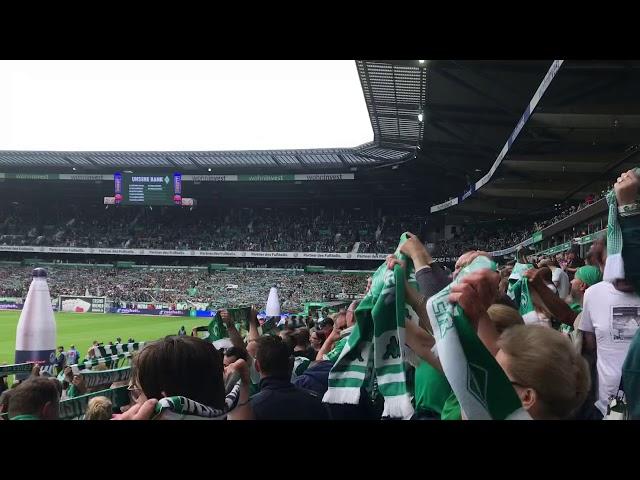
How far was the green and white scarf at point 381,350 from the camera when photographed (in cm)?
278

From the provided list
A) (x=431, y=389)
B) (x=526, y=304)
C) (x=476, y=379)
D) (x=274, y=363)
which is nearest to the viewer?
(x=476, y=379)

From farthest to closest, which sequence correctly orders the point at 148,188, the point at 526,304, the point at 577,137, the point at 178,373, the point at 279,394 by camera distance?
the point at 148,188, the point at 577,137, the point at 526,304, the point at 279,394, the point at 178,373

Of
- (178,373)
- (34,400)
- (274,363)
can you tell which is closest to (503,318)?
(178,373)

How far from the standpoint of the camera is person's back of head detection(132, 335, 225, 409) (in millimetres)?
2426

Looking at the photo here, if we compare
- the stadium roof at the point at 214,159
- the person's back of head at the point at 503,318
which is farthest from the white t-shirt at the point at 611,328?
the stadium roof at the point at 214,159

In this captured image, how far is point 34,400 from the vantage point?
322 centimetres

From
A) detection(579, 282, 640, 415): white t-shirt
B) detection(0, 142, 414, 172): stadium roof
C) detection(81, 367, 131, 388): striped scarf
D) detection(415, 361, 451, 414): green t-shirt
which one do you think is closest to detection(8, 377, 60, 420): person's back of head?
detection(415, 361, 451, 414): green t-shirt

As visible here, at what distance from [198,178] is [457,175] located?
2180 cm

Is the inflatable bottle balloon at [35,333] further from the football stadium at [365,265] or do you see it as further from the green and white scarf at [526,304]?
the green and white scarf at [526,304]

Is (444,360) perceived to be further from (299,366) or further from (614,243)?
(299,366)

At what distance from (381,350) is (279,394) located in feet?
3.18

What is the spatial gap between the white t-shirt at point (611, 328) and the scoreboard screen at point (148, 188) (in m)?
47.2

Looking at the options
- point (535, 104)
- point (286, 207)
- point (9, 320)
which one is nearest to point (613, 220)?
point (535, 104)

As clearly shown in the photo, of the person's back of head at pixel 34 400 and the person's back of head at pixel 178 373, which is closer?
the person's back of head at pixel 178 373
